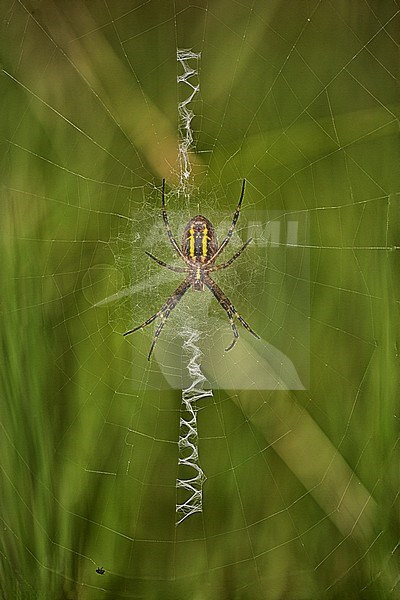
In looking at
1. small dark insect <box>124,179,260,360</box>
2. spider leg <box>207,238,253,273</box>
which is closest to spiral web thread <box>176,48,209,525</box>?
small dark insect <box>124,179,260,360</box>

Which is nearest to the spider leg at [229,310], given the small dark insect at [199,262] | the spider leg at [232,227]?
the small dark insect at [199,262]

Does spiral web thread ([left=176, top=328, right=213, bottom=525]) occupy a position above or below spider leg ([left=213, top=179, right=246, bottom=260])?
below

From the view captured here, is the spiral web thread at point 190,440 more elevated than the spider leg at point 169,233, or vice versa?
the spider leg at point 169,233

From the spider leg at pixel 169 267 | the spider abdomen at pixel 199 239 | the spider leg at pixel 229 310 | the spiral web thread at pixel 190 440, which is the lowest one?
the spiral web thread at pixel 190 440

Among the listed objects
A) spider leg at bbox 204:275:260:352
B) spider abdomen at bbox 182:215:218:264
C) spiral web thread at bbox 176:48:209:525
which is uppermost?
spider abdomen at bbox 182:215:218:264

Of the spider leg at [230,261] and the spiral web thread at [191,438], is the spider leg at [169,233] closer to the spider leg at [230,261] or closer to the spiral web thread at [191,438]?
the spider leg at [230,261]

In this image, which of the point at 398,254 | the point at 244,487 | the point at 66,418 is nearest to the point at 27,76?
the point at 66,418

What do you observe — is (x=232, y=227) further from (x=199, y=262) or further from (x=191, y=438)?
(x=191, y=438)

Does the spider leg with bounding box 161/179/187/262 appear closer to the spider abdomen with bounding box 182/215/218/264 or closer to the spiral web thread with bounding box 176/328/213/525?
the spider abdomen with bounding box 182/215/218/264

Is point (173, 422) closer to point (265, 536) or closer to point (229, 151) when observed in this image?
point (265, 536)
